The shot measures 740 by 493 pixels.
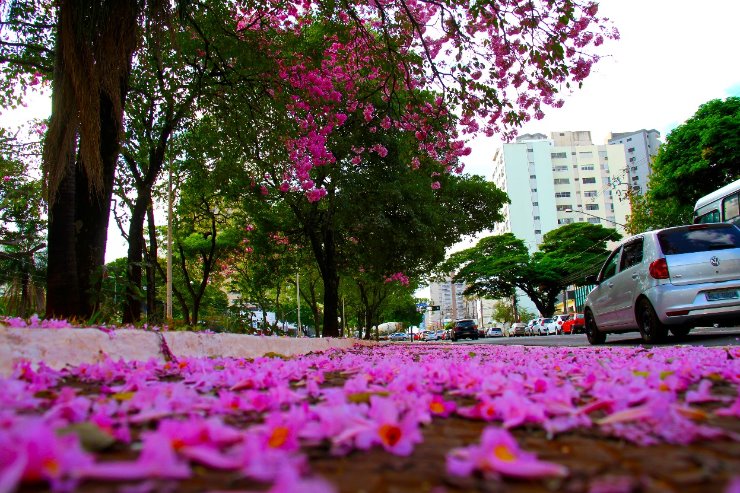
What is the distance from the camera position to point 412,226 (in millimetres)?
13203

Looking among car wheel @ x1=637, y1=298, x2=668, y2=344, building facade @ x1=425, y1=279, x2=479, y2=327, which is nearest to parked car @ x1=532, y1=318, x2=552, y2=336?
car wheel @ x1=637, y1=298, x2=668, y2=344

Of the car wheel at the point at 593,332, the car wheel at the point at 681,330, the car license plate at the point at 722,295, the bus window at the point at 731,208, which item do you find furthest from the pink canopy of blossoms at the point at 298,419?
the bus window at the point at 731,208

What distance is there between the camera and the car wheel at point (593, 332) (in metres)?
9.33

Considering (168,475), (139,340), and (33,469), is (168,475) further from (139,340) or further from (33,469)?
(139,340)

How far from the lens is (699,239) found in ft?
23.0

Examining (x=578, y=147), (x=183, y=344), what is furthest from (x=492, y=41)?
(x=578, y=147)

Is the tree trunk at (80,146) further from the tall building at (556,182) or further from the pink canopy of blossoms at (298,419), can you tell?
the tall building at (556,182)

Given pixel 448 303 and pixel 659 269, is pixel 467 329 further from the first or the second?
pixel 448 303

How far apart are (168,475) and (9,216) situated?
17492 mm

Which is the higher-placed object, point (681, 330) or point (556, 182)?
point (556, 182)

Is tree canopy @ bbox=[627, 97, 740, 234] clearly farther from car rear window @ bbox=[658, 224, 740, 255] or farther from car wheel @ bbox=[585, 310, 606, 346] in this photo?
car rear window @ bbox=[658, 224, 740, 255]

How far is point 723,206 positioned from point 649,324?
726 centimetres

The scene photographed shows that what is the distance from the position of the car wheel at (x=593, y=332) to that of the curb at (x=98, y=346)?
6783 millimetres

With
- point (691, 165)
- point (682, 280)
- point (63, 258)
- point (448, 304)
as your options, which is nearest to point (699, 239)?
point (682, 280)
